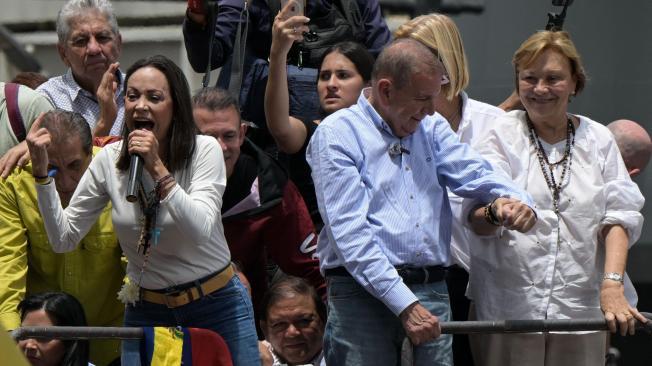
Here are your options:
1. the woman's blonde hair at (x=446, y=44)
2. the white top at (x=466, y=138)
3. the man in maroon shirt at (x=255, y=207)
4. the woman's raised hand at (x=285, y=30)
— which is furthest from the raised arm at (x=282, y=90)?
the white top at (x=466, y=138)

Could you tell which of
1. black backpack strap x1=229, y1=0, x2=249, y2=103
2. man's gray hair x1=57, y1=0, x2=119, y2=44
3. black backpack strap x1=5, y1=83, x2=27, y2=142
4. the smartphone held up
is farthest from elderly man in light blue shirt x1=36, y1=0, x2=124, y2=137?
the smartphone held up

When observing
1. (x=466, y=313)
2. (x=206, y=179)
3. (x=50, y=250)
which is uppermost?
(x=206, y=179)

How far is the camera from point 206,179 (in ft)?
17.8

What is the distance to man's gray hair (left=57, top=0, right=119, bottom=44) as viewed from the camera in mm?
6859

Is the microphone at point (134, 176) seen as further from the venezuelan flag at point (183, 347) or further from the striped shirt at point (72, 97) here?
the striped shirt at point (72, 97)

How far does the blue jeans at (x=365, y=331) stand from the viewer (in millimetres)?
5234

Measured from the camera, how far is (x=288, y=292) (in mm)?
6234

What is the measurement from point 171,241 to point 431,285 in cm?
96

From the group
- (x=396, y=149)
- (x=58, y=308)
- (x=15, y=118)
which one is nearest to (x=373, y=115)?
(x=396, y=149)

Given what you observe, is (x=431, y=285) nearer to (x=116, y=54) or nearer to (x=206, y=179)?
(x=206, y=179)

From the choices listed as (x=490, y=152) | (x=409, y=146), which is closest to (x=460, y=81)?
(x=490, y=152)

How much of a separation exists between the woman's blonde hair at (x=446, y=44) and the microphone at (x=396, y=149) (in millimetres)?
877

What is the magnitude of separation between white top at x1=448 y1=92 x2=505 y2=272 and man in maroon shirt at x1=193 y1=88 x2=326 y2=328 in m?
0.67

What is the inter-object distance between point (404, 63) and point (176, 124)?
0.89 metres
